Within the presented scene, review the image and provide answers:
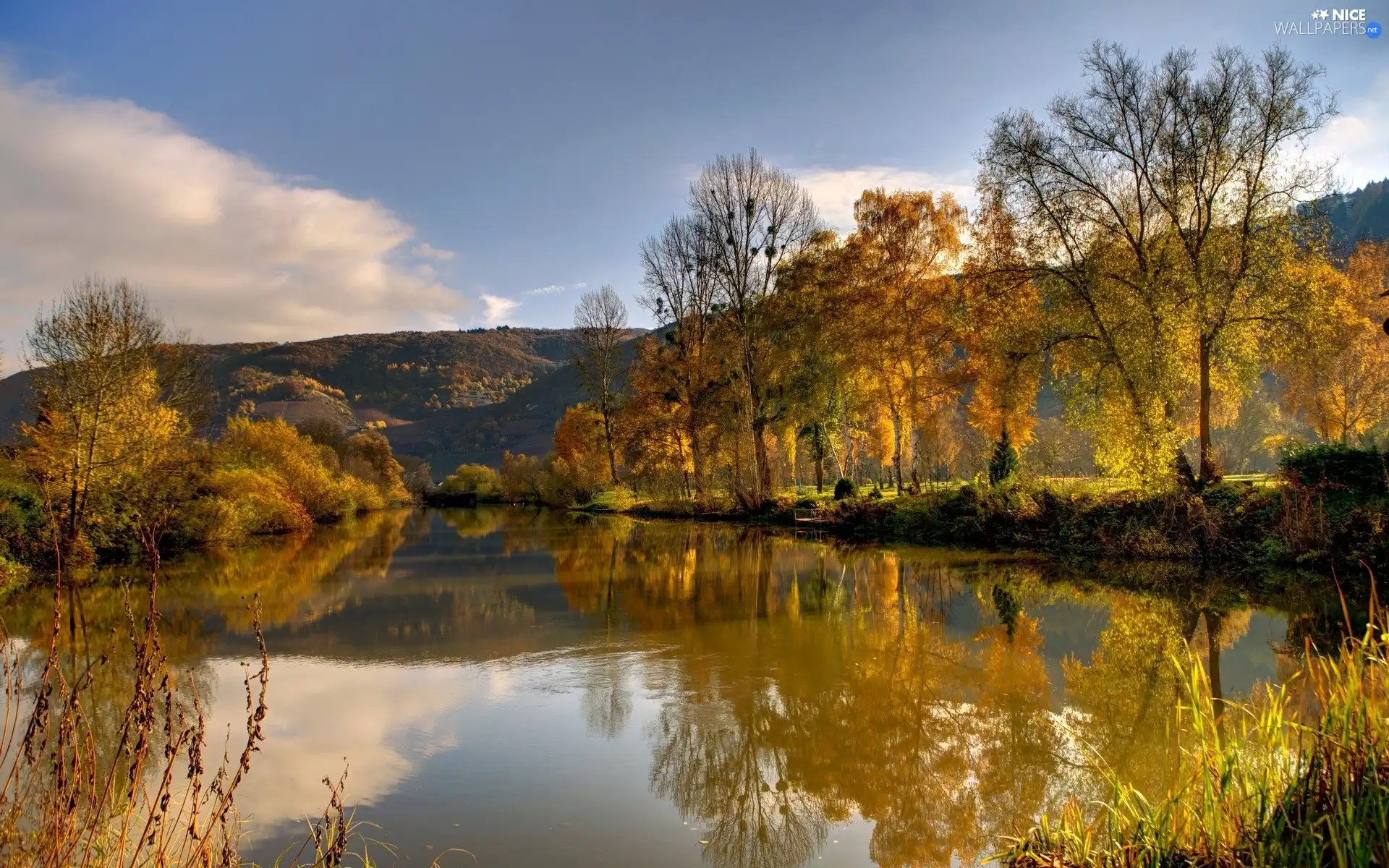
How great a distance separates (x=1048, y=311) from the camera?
20203mm

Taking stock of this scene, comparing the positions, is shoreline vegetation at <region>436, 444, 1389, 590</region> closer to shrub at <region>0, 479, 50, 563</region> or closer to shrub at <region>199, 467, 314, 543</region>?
shrub at <region>199, 467, 314, 543</region>

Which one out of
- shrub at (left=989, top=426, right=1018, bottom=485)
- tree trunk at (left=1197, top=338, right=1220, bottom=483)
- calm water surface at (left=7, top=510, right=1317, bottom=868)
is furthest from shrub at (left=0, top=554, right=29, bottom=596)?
tree trunk at (left=1197, top=338, right=1220, bottom=483)

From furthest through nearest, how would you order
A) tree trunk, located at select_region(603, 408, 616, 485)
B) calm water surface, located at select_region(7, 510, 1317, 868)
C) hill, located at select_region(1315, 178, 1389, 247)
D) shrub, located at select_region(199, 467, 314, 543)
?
hill, located at select_region(1315, 178, 1389, 247), tree trunk, located at select_region(603, 408, 616, 485), shrub, located at select_region(199, 467, 314, 543), calm water surface, located at select_region(7, 510, 1317, 868)

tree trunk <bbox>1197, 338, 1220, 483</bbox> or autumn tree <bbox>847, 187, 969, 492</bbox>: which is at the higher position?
autumn tree <bbox>847, 187, 969, 492</bbox>

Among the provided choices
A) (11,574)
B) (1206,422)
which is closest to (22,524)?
(11,574)

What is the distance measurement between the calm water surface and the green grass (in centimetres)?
134

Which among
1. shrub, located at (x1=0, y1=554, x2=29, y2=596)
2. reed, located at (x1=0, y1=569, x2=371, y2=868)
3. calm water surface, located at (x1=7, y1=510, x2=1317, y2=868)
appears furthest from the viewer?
shrub, located at (x1=0, y1=554, x2=29, y2=596)

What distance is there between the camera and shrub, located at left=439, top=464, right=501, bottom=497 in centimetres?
6612

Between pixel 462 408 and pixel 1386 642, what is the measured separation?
13905 cm

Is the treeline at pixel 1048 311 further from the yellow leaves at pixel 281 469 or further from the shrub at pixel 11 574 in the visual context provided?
the shrub at pixel 11 574

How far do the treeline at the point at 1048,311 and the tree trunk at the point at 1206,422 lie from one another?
0.07 metres

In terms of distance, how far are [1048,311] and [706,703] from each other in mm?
16430

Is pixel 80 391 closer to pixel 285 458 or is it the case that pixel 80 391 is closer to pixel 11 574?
pixel 11 574

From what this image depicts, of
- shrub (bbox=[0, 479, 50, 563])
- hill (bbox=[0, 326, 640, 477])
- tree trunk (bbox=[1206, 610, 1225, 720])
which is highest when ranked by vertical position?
hill (bbox=[0, 326, 640, 477])
